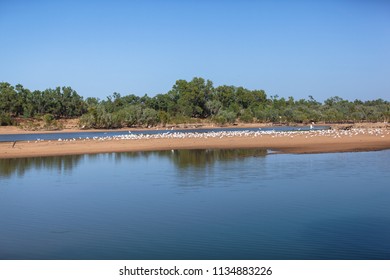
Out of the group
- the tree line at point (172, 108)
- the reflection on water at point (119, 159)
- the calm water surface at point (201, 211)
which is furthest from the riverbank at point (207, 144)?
the tree line at point (172, 108)

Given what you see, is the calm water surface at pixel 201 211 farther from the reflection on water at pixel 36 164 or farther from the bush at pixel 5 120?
the bush at pixel 5 120

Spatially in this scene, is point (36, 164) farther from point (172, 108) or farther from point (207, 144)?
point (172, 108)

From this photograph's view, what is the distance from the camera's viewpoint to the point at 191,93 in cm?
9475

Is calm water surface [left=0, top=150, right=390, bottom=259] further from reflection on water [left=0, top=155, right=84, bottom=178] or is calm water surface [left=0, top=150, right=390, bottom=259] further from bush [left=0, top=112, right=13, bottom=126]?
bush [left=0, top=112, right=13, bottom=126]

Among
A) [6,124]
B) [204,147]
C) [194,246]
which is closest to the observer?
[194,246]

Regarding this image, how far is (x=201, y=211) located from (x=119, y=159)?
16.6 meters

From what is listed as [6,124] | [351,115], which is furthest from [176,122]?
[351,115]

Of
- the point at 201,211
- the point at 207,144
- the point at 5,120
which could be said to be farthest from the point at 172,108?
the point at 201,211

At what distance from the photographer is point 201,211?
13.2m

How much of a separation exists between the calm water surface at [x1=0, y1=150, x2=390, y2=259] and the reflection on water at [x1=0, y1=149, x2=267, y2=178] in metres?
0.55

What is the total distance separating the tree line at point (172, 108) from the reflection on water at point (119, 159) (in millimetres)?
37439

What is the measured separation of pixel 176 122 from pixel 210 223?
66923mm

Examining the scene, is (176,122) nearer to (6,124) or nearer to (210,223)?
(6,124)

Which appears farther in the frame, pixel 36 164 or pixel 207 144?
pixel 207 144
